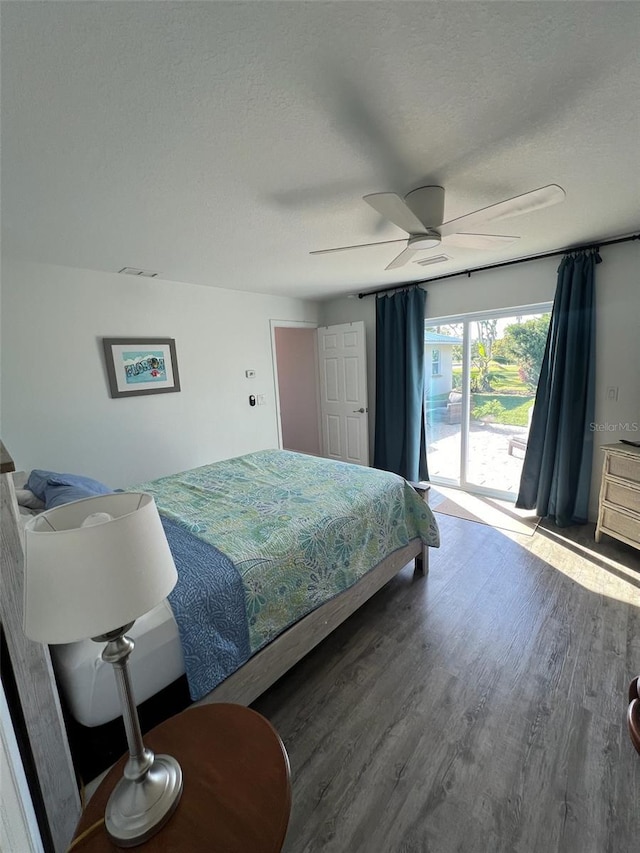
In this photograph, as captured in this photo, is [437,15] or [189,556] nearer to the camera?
[437,15]

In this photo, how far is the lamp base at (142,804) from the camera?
0.76 metres

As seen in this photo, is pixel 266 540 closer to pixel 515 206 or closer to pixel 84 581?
pixel 84 581

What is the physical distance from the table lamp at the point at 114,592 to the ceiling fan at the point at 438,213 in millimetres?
1418

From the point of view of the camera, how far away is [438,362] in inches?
166

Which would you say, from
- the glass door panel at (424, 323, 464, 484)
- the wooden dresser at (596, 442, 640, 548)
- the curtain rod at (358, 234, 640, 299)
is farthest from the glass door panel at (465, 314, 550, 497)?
the wooden dresser at (596, 442, 640, 548)

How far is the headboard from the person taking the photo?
834 mm

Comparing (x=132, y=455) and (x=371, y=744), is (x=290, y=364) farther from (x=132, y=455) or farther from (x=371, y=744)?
(x=371, y=744)

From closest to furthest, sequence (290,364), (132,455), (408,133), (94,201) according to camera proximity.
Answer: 1. (408,133)
2. (94,201)
3. (132,455)
4. (290,364)

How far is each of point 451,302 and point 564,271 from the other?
3.51 feet

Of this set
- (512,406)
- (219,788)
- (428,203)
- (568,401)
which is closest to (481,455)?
(512,406)

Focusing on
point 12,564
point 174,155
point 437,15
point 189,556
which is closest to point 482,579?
point 189,556

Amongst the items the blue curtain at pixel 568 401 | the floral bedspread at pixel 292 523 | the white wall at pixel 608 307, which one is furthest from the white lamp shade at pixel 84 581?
the white wall at pixel 608 307

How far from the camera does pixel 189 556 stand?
155 centimetres

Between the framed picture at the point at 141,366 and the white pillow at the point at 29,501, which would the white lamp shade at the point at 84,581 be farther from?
the framed picture at the point at 141,366
